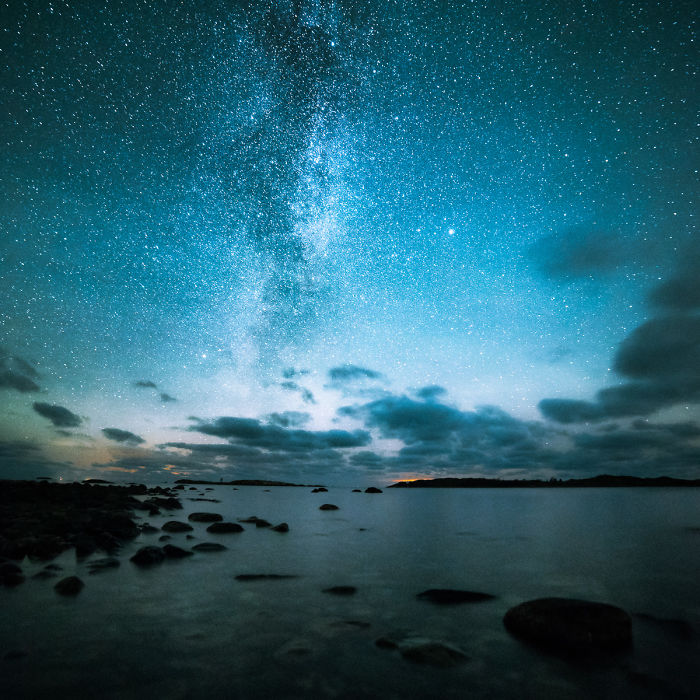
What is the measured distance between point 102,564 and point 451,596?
9717 millimetres

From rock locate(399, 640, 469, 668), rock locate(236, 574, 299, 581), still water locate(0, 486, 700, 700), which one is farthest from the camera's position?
rock locate(236, 574, 299, 581)

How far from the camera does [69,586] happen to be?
8398mm

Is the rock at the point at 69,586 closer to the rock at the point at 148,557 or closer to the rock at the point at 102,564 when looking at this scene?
the rock at the point at 102,564

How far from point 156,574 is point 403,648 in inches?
301

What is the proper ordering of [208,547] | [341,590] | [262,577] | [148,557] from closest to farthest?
[341,590] < [262,577] < [148,557] < [208,547]

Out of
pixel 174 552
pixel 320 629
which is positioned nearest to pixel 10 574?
pixel 174 552

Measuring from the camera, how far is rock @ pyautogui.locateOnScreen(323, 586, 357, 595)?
9.50 m

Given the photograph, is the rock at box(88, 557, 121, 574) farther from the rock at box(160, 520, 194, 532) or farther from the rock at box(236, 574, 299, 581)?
the rock at box(160, 520, 194, 532)

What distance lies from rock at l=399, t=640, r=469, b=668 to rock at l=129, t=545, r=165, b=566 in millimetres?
8799

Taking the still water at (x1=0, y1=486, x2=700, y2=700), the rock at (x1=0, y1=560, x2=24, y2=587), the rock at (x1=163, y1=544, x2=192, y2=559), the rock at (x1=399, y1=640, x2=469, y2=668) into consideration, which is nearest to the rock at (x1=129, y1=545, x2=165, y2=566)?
the rock at (x1=163, y1=544, x2=192, y2=559)

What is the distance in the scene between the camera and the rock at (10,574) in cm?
867

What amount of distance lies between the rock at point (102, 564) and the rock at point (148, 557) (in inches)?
18.9

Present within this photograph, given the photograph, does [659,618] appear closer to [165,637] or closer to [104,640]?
[165,637]

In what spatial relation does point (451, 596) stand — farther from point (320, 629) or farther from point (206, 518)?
point (206, 518)
